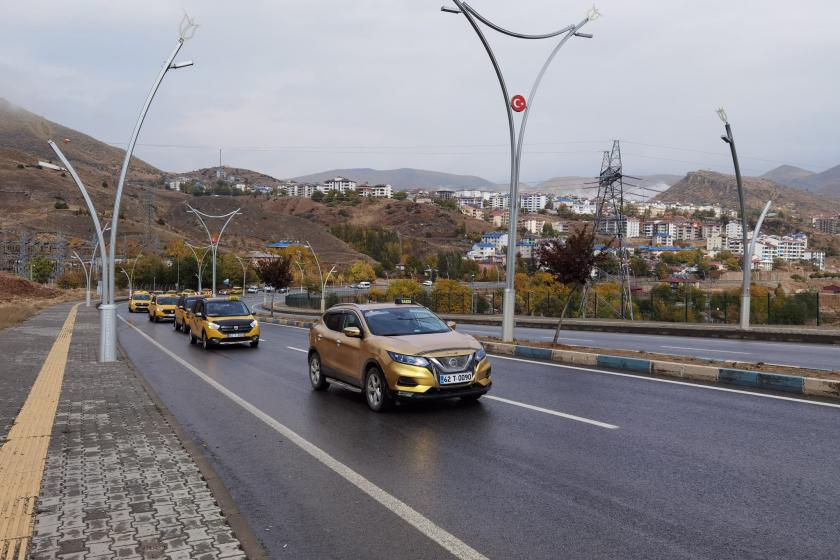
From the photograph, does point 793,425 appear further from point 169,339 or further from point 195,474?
point 169,339

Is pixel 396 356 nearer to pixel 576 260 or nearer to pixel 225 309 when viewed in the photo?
pixel 576 260

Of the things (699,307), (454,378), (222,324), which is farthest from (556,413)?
(699,307)

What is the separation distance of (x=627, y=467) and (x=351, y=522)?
276 cm

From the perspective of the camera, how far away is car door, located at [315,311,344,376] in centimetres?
1100

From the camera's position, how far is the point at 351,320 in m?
10.9

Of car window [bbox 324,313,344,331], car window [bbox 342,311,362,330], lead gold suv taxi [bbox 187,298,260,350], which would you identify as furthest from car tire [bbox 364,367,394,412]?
lead gold suv taxi [bbox 187,298,260,350]

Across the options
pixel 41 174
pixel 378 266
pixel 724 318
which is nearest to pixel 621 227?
pixel 724 318

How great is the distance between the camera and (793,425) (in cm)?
797

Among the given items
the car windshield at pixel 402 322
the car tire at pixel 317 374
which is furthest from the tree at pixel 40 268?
the car windshield at pixel 402 322

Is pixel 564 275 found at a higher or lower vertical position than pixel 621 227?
lower

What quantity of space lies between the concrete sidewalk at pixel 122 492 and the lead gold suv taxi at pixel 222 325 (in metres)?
9.58

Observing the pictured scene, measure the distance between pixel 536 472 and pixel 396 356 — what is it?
10.9ft

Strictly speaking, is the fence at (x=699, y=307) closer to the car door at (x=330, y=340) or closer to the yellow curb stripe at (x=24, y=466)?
the car door at (x=330, y=340)

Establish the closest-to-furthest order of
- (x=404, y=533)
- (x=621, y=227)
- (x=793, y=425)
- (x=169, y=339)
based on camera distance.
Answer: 1. (x=404, y=533)
2. (x=793, y=425)
3. (x=169, y=339)
4. (x=621, y=227)
